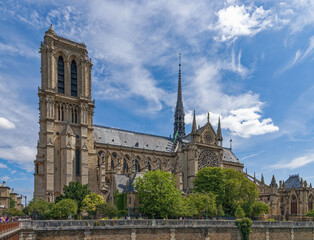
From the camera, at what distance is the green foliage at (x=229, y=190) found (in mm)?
59406

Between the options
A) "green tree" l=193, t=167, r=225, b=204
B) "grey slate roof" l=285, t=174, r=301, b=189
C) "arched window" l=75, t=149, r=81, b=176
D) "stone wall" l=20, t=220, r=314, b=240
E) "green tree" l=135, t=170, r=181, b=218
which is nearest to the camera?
"stone wall" l=20, t=220, r=314, b=240

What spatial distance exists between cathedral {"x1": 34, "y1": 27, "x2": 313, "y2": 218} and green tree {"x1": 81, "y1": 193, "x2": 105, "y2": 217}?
5.14 metres

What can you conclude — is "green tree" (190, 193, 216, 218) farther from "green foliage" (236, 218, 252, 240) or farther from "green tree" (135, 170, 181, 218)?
"green foliage" (236, 218, 252, 240)

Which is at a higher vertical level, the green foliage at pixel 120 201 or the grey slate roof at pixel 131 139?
the grey slate roof at pixel 131 139

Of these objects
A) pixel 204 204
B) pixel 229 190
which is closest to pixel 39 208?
pixel 204 204

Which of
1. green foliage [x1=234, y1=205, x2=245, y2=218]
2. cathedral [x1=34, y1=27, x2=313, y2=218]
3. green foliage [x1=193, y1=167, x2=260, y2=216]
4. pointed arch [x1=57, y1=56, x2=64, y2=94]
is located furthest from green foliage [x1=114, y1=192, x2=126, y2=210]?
pointed arch [x1=57, y1=56, x2=64, y2=94]

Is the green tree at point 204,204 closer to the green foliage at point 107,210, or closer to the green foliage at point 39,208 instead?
the green foliage at point 107,210

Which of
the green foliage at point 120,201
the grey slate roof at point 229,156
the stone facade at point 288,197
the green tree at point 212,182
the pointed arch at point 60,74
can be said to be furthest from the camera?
the grey slate roof at point 229,156

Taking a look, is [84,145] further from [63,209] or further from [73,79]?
[63,209]

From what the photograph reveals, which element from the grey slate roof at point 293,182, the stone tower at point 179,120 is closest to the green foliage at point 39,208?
the stone tower at point 179,120

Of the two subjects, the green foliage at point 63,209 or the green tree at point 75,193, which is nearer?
the green foliage at point 63,209

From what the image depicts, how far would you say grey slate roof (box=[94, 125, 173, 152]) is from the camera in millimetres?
75625

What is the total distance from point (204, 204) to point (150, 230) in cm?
1835

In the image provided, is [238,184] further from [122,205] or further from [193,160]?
[122,205]
